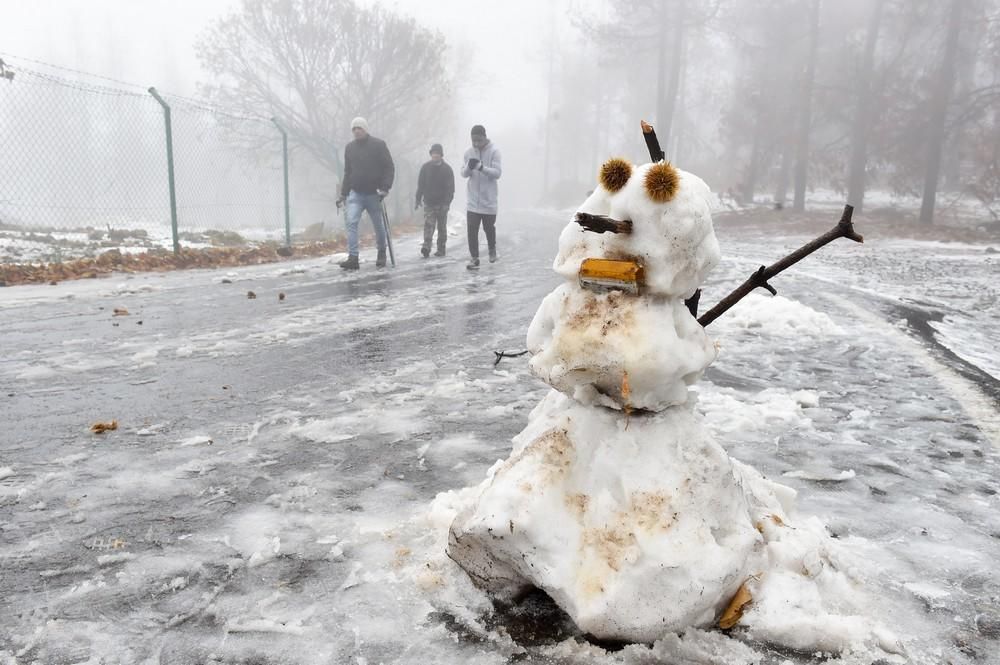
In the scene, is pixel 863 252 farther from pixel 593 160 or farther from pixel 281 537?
pixel 593 160

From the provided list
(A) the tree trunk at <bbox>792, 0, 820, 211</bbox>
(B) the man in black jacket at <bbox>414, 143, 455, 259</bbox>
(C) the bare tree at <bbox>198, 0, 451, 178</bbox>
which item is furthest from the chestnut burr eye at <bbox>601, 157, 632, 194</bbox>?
(C) the bare tree at <bbox>198, 0, 451, 178</bbox>

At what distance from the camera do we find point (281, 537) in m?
2.06

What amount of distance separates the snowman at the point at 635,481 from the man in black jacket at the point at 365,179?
Result: 25.8ft

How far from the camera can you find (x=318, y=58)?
22.6 m

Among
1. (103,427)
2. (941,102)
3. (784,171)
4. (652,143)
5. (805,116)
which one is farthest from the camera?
(784,171)

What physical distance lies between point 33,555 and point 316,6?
78.7 ft

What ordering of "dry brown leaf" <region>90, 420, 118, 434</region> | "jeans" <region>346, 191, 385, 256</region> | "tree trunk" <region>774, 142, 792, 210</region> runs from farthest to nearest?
"tree trunk" <region>774, 142, 792, 210</region> → "jeans" <region>346, 191, 385, 256</region> → "dry brown leaf" <region>90, 420, 118, 434</region>

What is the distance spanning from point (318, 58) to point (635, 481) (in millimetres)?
24192

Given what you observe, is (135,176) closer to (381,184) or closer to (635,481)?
(381,184)

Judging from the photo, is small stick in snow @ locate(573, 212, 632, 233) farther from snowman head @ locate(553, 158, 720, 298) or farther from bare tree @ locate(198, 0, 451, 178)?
bare tree @ locate(198, 0, 451, 178)

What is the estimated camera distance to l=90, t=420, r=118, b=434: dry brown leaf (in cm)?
296

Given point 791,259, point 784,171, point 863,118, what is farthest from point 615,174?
point 784,171

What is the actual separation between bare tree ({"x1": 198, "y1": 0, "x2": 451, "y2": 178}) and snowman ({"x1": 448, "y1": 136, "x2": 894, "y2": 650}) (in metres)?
21.6

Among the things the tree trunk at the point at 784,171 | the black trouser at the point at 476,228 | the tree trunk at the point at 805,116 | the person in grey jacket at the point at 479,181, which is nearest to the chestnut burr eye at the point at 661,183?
the black trouser at the point at 476,228
